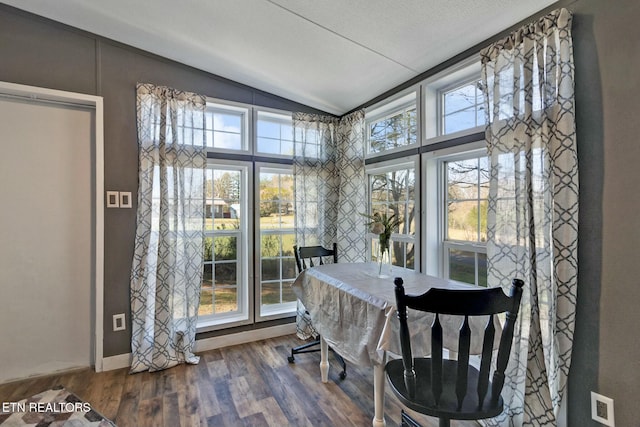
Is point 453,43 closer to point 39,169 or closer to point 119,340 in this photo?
point 39,169

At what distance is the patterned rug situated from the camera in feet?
5.94

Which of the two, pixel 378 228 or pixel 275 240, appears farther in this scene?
pixel 275 240

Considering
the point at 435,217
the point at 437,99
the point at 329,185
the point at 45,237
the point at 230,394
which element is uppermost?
the point at 437,99

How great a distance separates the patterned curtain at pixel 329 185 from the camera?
3.14 m

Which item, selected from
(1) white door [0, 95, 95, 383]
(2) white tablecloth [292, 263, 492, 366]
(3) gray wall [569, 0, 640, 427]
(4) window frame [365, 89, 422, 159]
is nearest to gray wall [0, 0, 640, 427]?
(3) gray wall [569, 0, 640, 427]

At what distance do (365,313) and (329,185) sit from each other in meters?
1.88

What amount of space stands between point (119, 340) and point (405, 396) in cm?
247

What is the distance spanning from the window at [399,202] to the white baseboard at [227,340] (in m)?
1.27

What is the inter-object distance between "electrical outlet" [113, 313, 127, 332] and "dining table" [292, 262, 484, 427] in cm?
152

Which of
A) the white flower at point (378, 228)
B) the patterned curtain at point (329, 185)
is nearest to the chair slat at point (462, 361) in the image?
the white flower at point (378, 228)

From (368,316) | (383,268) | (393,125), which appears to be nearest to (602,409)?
(368,316)

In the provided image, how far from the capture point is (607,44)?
4.88ft

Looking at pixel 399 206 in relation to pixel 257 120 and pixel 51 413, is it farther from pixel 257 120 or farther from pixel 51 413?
pixel 51 413

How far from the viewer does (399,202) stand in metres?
2.84
